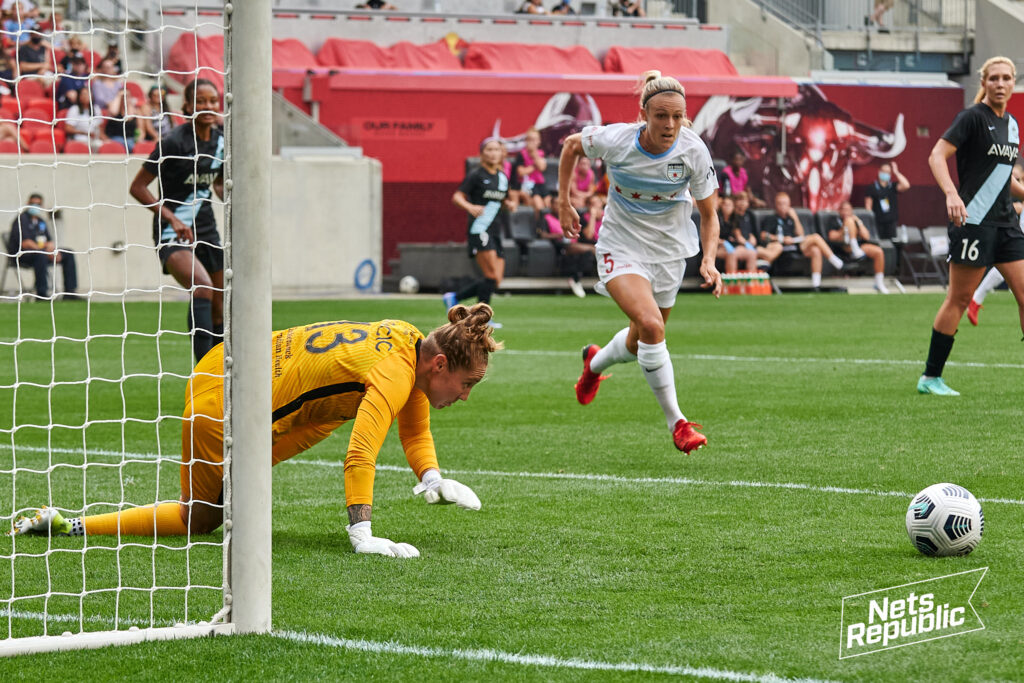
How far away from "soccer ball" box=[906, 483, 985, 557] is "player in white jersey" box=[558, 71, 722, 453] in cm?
258

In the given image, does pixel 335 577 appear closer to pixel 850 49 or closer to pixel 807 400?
pixel 807 400

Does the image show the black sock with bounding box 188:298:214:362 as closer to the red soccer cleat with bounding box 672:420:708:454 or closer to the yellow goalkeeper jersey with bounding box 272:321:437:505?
the red soccer cleat with bounding box 672:420:708:454

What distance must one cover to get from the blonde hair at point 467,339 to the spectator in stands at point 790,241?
22.5 metres

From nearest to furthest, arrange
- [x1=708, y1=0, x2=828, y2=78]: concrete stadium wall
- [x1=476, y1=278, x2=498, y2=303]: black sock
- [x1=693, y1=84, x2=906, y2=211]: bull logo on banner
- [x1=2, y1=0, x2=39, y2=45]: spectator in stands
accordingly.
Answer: [x1=476, y1=278, x2=498, y2=303]: black sock
[x1=2, y1=0, x2=39, y2=45]: spectator in stands
[x1=693, y1=84, x2=906, y2=211]: bull logo on banner
[x1=708, y1=0, x2=828, y2=78]: concrete stadium wall

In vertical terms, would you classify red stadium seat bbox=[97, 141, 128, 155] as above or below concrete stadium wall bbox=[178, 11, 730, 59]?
below

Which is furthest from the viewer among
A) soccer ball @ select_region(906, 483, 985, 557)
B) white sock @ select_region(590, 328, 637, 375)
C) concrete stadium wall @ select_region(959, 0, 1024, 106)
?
concrete stadium wall @ select_region(959, 0, 1024, 106)

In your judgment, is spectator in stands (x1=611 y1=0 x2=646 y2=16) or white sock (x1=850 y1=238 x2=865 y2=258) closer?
white sock (x1=850 y1=238 x2=865 y2=258)

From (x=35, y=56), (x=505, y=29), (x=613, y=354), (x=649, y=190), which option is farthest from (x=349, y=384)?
(x=505, y=29)

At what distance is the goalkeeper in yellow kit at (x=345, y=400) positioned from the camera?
493 centimetres

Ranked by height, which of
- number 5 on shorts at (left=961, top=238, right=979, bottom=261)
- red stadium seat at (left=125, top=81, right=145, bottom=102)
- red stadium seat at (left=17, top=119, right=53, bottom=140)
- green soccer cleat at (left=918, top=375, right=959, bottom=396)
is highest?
red stadium seat at (left=125, top=81, right=145, bottom=102)

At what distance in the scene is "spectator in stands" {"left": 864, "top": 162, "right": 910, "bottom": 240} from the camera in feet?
95.0

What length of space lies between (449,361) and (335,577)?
0.89 m

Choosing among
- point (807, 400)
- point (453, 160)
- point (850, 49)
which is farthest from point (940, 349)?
point (850, 49)

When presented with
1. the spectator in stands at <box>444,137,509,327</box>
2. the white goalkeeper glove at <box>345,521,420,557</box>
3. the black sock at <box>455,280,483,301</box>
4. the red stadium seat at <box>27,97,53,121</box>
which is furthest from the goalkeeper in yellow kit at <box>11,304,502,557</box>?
the red stadium seat at <box>27,97,53,121</box>
